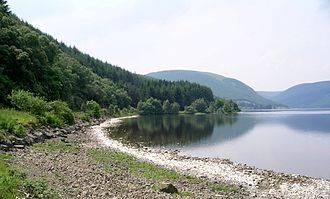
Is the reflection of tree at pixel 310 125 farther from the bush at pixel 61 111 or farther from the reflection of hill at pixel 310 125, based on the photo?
the bush at pixel 61 111

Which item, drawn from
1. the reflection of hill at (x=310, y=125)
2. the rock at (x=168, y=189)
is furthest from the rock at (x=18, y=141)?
the reflection of hill at (x=310, y=125)

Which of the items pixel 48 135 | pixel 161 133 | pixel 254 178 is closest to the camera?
pixel 254 178

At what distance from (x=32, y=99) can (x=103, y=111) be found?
290ft

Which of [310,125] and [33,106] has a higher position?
[33,106]

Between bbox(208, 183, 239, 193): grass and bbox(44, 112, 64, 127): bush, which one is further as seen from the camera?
bbox(44, 112, 64, 127): bush

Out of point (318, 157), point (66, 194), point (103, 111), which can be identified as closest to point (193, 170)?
point (66, 194)

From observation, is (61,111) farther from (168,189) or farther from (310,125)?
(310,125)

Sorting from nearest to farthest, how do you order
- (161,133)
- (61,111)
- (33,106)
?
(33,106)
(61,111)
(161,133)

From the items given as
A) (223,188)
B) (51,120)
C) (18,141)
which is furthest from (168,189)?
(51,120)

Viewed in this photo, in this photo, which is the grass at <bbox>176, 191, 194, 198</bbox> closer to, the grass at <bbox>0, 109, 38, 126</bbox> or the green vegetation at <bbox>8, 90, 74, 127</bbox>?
the grass at <bbox>0, 109, 38, 126</bbox>

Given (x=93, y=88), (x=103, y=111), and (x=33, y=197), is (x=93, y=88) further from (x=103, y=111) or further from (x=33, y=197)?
(x=33, y=197)

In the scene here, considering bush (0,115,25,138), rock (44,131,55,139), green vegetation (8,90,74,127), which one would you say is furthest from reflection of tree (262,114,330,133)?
bush (0,115,25,138)

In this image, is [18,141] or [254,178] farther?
[18,141]

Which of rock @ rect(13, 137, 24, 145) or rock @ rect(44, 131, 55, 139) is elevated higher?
rock @ rect(13, 137, 24, 145)
